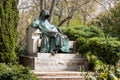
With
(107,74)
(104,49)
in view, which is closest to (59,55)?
(104,49)

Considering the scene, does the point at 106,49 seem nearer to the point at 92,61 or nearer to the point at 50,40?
the point at 92,61

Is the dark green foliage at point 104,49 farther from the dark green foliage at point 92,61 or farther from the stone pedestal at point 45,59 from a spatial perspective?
the stone pedestal at point 45,59

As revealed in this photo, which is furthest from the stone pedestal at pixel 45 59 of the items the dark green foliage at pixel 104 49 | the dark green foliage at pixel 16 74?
the dark green foliage at pixel 16 74

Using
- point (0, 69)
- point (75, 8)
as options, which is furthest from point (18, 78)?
point (75, 8)

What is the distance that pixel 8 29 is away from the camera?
14367mm

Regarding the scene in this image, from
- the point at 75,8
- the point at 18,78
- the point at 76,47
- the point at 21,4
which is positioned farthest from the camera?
the point at 21,4

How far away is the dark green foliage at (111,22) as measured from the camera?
21.6 meters

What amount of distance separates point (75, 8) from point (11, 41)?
10.8m

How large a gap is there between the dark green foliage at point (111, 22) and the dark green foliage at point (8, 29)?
318 inches

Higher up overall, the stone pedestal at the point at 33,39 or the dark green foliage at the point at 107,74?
the dark green foliage at the point at 107,74

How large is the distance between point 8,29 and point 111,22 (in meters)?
9.70

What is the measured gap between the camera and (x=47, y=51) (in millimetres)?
14641

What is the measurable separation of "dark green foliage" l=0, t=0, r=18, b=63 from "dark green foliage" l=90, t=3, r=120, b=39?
8071 millimetres

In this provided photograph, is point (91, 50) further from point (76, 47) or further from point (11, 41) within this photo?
point (11, 41)
